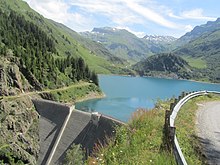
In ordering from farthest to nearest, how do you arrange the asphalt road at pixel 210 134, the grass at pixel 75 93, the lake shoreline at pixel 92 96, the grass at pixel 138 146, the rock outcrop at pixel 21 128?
the lake shoreline at pixel 92 96
the grass at pixel 75 93
the rock outcrop at pixel 21 128
the asphalt road at pixel 210 134
the grass at pixel 138 146

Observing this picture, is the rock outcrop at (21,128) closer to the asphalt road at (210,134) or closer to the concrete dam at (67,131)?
the concrete dam at (67,131)

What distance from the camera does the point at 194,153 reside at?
11.2m

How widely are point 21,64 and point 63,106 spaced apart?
49.9 m

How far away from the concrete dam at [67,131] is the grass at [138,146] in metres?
37.5

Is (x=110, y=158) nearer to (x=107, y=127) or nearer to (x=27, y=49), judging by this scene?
(x=107, y=127)

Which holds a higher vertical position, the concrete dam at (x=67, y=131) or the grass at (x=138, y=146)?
the grass at (x=138, y=146)

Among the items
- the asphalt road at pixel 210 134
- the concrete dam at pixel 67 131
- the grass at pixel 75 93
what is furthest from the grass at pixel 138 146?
the grass at pixel 75 93

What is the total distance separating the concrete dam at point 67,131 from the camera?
55625 mm

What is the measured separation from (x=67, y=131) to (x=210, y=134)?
50.5 metres

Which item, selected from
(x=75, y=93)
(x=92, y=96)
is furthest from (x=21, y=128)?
(x=92, y=96)

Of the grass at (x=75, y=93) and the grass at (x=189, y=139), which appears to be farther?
the grass at (x=75, y=93)

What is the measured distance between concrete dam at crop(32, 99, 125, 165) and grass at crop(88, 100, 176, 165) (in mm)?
37493

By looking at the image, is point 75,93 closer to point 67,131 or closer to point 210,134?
point 67,131

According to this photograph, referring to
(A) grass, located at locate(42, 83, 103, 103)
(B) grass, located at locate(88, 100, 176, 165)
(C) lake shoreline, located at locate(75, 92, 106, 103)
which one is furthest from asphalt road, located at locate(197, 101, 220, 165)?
(C) lake shoreline, located at locate(75, 92, 106, 103)
